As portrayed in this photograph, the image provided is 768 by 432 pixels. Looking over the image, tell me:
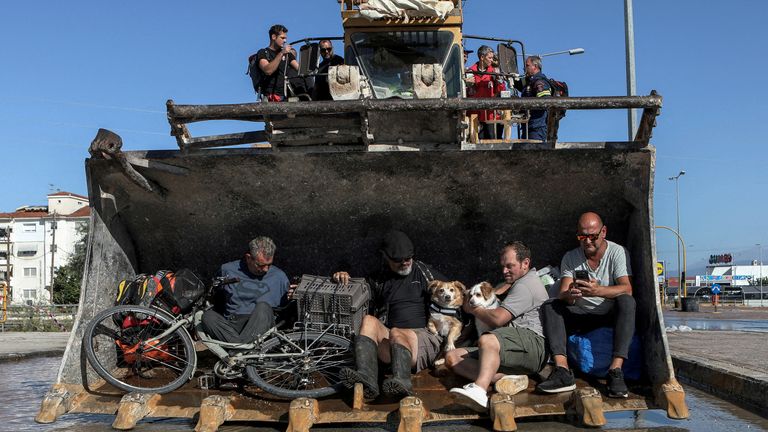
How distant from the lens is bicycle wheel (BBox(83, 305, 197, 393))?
5.74 metres

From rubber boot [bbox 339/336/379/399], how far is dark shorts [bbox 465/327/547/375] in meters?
0.86

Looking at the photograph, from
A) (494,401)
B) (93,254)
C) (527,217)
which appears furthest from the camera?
(527,217)

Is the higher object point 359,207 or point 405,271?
point 359,207

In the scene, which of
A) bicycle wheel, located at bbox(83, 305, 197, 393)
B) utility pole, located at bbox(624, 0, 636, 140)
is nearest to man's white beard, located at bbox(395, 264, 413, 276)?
bicycle wheel, located at bbox(83, 305, 197, 393)

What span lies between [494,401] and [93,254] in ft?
10.8

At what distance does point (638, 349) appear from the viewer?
5.62 m

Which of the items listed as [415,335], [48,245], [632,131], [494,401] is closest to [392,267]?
[415,335]

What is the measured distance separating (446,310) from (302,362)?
1.21 metres

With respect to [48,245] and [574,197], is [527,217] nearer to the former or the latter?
[574,197]

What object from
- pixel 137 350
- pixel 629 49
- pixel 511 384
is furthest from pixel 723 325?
pixel 137 350

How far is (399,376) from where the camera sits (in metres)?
5.13

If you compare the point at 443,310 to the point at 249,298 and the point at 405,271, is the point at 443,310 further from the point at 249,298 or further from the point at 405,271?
the point at 249,298

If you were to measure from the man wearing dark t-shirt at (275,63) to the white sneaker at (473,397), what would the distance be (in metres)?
4.50

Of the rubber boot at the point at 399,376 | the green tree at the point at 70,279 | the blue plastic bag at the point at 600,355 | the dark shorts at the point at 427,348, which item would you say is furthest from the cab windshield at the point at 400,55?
the green tree at the point at 70,279
